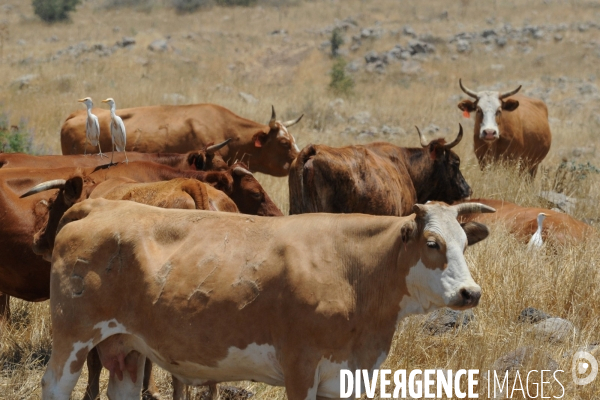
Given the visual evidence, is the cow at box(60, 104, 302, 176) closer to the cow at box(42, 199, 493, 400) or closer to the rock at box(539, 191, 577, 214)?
the rock at box(539, 191, 577, 214)

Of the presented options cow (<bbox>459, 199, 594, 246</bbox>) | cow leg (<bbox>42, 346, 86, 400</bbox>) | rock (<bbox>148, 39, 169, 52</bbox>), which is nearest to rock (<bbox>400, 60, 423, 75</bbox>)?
rock (<bbox>148, 39, 169, 52</bbox>)

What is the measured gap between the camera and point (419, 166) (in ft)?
31.7

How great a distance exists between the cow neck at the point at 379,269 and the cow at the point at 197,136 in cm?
799

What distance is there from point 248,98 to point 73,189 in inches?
678

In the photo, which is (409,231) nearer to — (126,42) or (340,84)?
(340,84)

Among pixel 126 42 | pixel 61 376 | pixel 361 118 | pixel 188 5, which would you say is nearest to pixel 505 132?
pixel 361 118

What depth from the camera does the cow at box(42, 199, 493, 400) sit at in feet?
14.6

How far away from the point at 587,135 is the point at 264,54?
675 inches

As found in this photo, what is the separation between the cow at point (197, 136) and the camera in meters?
12.8

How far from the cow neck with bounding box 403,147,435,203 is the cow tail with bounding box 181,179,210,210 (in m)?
4.02

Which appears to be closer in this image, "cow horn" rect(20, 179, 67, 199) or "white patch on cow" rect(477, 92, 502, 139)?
"cow horn" rect(20, 179, 67, 199)

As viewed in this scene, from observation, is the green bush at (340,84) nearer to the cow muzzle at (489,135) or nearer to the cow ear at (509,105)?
the cow ear at (509,105)

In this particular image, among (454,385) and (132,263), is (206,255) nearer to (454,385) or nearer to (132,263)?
(132,263)

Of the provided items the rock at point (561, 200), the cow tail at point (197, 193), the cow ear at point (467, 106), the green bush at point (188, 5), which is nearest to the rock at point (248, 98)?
the cow ear at point (467, 106)
